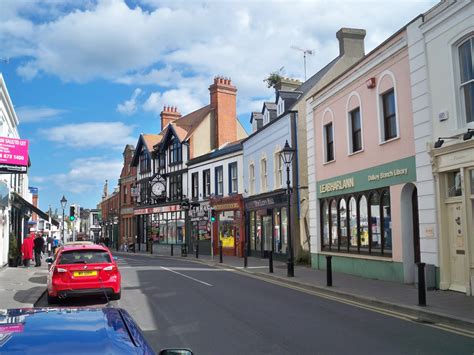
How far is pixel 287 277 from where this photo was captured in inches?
698

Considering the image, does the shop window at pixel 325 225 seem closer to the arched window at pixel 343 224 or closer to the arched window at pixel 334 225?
the arched window at pixel 334 225

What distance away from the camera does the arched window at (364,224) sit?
17.3m

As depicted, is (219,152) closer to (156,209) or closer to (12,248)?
(156,209)

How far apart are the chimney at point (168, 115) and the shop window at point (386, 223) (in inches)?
1585

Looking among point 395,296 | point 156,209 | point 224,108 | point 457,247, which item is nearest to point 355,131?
point 457,247

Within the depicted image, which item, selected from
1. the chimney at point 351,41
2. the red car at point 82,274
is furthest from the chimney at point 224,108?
the red car at point 82,274

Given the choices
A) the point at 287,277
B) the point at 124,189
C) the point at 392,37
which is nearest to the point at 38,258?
the point at 287,277

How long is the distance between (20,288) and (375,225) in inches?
462

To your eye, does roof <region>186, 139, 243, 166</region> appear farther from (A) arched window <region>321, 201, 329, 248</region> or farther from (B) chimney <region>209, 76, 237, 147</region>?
(A) arched window <region>321, 201, 329, 248</region>

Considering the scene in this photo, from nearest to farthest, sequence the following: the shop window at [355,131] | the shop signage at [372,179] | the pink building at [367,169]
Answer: the shop signage at [372,179]
the pink building at [367,169]
the shop window at [355,131]

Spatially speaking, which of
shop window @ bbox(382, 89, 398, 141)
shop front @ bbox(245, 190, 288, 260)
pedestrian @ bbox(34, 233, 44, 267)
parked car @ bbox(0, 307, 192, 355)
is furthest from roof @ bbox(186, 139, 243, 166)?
parked car @ bbox(0, 307, 192, 355)

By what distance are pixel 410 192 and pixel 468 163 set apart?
10.9 feet

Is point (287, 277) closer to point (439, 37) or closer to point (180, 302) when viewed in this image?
point (180, 302)

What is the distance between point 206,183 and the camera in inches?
1489
